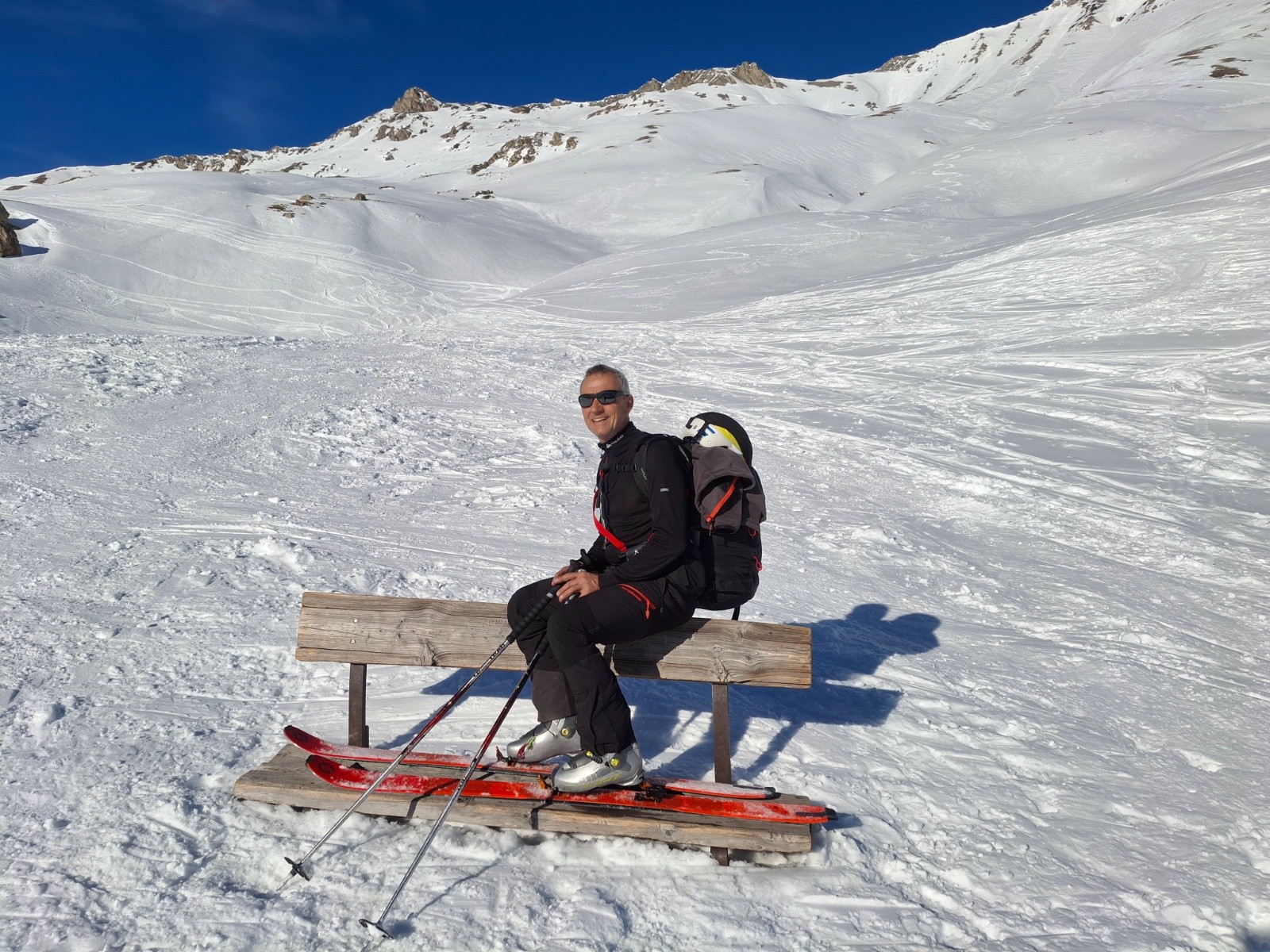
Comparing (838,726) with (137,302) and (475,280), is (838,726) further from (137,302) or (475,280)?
(475,280)

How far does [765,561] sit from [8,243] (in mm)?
19687

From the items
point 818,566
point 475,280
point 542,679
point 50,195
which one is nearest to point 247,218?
point 475,280

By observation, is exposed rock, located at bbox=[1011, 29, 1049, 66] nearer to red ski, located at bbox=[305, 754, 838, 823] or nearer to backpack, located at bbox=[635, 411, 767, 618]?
backpack, located at bbox=[635, 411, 767, 618]

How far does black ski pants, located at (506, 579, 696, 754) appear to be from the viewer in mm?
3574

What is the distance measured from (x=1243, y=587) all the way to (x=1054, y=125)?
1221 inches

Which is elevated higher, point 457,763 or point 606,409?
point 606,409

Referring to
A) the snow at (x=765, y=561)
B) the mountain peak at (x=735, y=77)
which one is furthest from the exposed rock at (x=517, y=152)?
the mountain peak at (x=735, y=77)

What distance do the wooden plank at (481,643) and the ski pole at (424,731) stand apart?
6.1 inches

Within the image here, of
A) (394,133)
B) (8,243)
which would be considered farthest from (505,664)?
(394,133)

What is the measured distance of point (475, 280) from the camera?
24.5 meters

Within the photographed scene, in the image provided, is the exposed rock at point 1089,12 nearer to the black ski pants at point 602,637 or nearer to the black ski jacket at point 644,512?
the black ski jacket at point 644,512

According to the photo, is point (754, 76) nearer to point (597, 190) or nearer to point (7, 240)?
point (597, 190)

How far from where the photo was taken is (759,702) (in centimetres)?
497

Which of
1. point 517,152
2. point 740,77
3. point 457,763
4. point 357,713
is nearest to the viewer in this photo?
point 457,763
